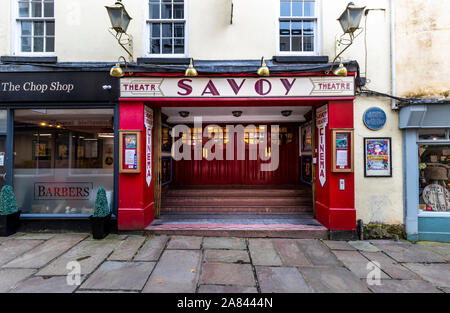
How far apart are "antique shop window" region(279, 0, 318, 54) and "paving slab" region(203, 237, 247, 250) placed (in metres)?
5.00

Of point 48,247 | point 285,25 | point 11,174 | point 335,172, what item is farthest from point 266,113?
point 11,174

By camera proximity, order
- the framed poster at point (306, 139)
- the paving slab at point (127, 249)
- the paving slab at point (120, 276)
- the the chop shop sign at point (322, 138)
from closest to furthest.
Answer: the paving slab at point (120, 276) → the paving slab at point (127, 249) → the the chop shop sign at point (322, 138) → the framed poster at point (306, 139)

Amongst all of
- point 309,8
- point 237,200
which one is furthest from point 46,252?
point 309,8

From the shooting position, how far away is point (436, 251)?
4551 mm

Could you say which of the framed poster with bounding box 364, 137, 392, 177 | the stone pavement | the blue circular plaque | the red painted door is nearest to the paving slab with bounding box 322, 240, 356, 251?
the stone pavement

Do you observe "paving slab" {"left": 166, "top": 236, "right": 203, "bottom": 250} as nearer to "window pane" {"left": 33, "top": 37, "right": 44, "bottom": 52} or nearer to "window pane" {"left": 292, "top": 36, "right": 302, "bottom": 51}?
"window pane" {"left": 292, "top": 36, "right": 302, "bottom": 51}

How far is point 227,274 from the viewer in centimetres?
354

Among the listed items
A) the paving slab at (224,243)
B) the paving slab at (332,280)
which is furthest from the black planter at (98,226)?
the paving slab at (332,280)

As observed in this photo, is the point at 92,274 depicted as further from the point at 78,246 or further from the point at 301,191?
the point at 301,191

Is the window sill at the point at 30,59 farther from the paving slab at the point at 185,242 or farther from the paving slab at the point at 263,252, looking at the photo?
the paving slab at the point at 263,252

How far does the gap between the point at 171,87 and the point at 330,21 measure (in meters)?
4.42

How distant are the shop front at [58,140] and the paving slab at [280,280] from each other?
392 centimetres

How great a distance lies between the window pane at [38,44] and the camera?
18.5ft

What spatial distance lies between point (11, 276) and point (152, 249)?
7.22 ft
